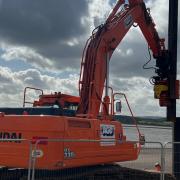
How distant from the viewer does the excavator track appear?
11.8 meters

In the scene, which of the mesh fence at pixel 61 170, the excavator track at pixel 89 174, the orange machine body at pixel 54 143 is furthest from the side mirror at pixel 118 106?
the excavator track at pixel 89 174

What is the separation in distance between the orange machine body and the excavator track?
31 cm

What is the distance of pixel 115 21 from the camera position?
1503cm

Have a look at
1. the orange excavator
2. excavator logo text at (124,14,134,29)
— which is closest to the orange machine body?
the orange excavator

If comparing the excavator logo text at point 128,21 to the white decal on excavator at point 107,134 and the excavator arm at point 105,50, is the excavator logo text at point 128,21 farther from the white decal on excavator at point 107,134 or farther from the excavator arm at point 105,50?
the white decal on excavator at point 107,134

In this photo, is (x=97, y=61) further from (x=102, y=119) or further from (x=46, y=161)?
(x=46, y=161)

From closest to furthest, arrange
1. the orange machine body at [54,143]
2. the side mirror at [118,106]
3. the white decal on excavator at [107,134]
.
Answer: the orange machine body at [54,143]
the white decal on excavator at [107,134]
the side mirror at [118,106]

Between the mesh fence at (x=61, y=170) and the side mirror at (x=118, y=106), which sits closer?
the mesh fence at (x=61, y=170)

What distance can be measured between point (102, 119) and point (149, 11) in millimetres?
4828

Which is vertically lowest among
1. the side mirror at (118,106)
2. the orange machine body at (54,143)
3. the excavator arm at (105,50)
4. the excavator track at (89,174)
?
the excavator track at (89,174)

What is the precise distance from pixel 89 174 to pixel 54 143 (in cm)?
164

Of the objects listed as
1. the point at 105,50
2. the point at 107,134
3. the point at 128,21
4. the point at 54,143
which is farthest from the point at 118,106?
the point at 128,21

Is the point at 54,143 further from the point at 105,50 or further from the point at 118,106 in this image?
the point at 105,50

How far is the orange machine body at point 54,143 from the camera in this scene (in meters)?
11.3
